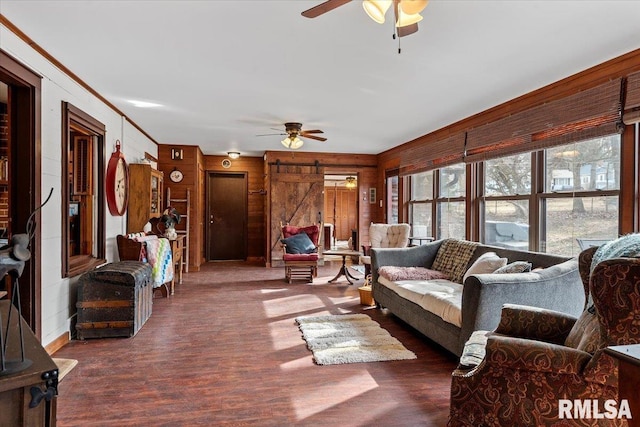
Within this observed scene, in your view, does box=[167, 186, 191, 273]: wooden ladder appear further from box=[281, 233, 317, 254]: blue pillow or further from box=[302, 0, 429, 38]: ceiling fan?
box=[302, 0, 429, 38]: ceiling fan

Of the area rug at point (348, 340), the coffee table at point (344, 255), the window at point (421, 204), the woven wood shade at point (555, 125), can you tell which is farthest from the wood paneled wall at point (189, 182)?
the woven wood shade at point (555, 125)

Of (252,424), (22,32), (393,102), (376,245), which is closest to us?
(252,424)

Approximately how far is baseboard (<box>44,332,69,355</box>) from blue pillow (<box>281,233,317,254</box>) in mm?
3489

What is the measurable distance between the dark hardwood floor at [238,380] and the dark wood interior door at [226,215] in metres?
4.38

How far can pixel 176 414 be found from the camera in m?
2.18

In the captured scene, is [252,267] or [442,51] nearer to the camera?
[442,51]

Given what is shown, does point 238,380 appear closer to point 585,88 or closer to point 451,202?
point 585,88

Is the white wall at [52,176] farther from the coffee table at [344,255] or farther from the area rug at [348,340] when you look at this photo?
the coffee table at [344,255]

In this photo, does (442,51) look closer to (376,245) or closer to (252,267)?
(376,245)

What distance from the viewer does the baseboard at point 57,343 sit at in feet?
10.1

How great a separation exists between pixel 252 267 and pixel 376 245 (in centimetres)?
278

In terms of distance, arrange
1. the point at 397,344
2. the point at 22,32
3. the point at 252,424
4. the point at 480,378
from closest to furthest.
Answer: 1. the point at 480,378
2. the point at 252,424
3. the point at 22,32
4. the point at 397,344

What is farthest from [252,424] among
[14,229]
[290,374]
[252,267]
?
[252,267]

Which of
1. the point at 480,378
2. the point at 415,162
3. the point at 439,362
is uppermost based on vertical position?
the point at 415,162
